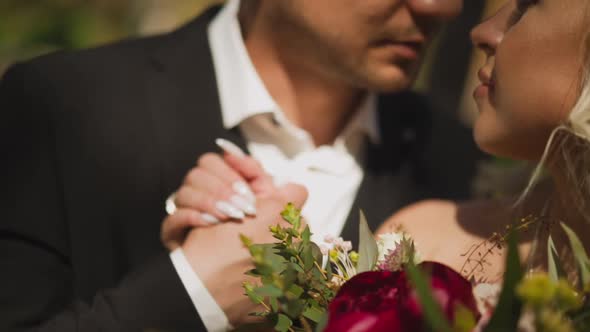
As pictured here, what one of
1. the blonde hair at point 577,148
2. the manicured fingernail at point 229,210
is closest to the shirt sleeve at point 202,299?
the manicured fingernail at point 229,210

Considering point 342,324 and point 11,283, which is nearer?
point 342,324

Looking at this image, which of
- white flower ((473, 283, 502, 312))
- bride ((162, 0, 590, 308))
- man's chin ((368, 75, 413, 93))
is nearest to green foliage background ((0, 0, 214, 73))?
man's chin ((368, 75, 413, 93))

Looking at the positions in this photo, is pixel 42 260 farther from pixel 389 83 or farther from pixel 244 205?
pixel 389 83

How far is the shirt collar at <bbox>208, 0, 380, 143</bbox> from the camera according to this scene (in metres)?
1.88

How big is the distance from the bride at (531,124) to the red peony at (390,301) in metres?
0.22

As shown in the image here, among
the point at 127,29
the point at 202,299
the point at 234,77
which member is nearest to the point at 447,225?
the point at 202,299

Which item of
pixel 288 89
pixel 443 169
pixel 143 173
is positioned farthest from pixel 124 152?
pixel 443 169

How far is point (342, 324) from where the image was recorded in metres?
0.81

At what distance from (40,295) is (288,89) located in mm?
831

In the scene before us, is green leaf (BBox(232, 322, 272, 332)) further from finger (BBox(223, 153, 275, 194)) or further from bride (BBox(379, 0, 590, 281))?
finger (BBox(223, 153, 275, 194))

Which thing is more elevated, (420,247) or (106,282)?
(420,247)

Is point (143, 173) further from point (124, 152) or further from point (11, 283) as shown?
point (11, 283)

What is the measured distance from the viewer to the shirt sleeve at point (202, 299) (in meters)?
1.41

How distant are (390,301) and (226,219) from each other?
70 centimetres
